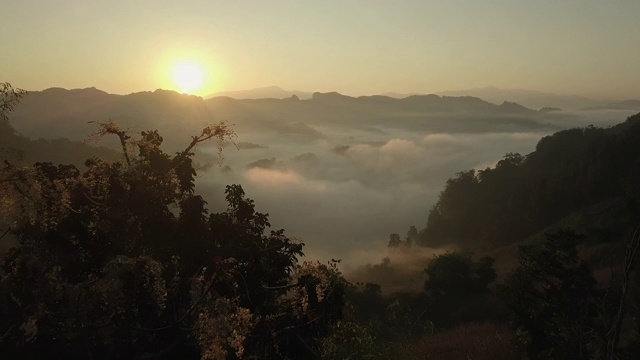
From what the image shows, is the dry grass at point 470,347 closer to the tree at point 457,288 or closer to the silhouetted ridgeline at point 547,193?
the tree at point 457,288

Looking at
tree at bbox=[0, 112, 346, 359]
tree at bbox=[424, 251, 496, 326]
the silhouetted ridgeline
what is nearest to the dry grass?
tree at bbox=[0, 112, 346, 359]

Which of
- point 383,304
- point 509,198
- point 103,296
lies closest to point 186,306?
point 103,296

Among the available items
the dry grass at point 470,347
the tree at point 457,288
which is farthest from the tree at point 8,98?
the tree at point 457,288

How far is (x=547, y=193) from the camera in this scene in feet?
252

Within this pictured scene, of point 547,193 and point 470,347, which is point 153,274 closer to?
point 470,347

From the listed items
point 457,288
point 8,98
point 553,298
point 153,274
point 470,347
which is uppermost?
point 8,98

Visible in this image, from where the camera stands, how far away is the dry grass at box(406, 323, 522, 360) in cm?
2081

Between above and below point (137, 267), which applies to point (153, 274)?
below

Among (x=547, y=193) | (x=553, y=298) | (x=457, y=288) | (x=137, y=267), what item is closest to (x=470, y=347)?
(x=553, y=298)

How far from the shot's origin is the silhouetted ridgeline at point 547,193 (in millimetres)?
63406

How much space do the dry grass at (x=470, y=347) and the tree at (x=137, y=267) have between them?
10.9m

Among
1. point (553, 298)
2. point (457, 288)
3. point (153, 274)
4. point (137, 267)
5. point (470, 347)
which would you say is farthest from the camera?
point (457, 288)

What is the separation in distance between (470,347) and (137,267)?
21.2 metres

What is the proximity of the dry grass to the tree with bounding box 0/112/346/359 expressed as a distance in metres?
10.9
